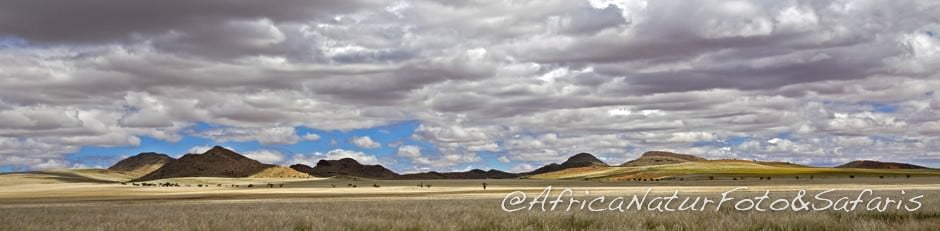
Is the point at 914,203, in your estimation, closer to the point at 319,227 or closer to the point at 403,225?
the point at 403,225

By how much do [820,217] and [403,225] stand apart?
9968mm

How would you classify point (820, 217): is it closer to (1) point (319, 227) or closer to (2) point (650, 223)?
(2) point (650, 223)

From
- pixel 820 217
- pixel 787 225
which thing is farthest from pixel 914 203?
pixel 787 225

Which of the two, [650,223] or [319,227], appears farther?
[650,223]

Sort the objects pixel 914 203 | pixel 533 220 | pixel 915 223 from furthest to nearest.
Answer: pixel 914 203 < pixel 533 220 < pixel 915 223

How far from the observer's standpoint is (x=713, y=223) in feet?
66.3

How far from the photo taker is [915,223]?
19.2 meters

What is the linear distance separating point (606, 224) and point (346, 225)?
6.25 m

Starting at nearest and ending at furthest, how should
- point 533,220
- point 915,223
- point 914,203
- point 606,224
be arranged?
1. point 915,223
2. point 606,224
3. point 533,220
4. point 914,203

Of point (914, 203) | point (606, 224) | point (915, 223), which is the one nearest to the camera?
point (915, 223)

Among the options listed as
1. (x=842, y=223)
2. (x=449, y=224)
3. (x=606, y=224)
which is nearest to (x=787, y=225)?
(x=842, y=223)

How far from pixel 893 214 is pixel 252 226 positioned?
16591mm

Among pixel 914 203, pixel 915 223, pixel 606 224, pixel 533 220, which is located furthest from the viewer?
pixel 914 203

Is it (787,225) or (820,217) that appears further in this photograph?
(820,217)
